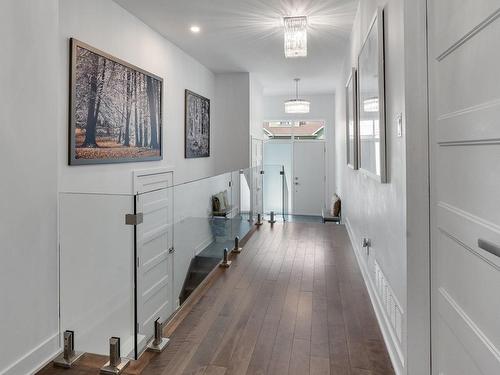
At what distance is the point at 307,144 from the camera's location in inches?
349

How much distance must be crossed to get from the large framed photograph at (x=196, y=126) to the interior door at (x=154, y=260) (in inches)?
111

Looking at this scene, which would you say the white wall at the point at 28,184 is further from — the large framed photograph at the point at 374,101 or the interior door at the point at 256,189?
the interior door at the point at 256,189

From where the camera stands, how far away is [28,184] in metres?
2.08

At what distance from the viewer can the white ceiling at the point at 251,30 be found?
3.68 meters

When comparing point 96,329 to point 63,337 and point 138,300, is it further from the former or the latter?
point 138,300

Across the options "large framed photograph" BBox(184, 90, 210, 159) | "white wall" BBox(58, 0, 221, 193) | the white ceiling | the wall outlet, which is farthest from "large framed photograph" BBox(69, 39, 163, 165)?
the wall outlet

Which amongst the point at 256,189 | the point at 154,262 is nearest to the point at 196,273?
the point at 154,262

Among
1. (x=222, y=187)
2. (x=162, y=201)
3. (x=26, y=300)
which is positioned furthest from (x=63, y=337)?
(x=222, y=187)

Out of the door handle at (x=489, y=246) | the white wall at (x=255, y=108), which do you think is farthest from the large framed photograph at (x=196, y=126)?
the door handle at (x=489, y=246)

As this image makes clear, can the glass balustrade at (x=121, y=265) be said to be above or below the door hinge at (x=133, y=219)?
below

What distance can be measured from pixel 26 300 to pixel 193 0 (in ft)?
9.79

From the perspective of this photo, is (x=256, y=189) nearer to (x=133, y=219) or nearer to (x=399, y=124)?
(x=133, y=219)

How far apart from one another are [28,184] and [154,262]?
3.06 feet

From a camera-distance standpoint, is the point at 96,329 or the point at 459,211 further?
the point at 96,329
